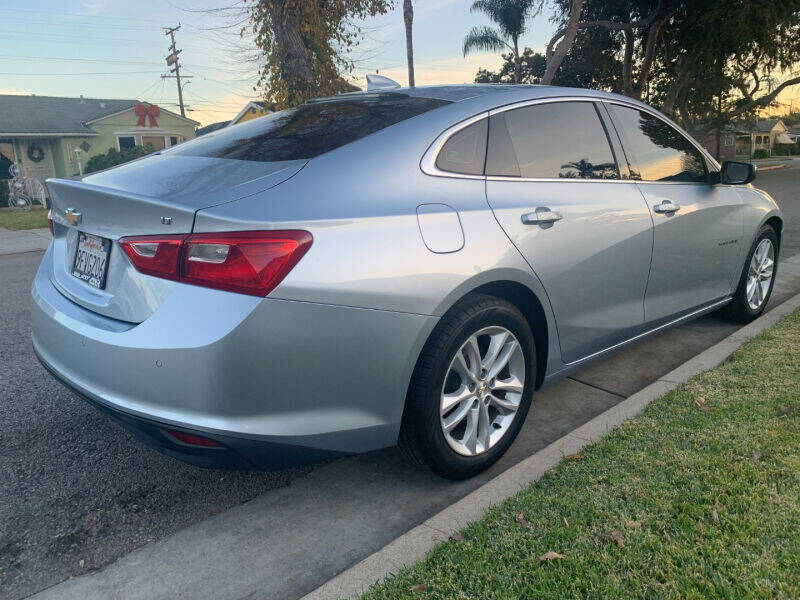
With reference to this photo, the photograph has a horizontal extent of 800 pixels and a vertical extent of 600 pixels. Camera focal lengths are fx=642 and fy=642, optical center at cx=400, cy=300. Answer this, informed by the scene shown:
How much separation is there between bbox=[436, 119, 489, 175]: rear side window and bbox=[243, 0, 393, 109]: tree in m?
12.1

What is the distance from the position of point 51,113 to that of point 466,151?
3707 cm

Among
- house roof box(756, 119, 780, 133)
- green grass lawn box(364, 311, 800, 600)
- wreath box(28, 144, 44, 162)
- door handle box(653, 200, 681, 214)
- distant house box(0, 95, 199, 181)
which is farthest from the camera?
house roof box(756, 119, 780, 133)

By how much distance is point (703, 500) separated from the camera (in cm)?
239

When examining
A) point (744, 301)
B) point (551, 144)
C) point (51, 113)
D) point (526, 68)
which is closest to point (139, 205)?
point (551, 144)

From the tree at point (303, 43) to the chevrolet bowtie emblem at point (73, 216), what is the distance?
40.0ft

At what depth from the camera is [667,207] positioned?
12.1 feet

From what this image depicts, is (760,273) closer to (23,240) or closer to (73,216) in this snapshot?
(73,216)

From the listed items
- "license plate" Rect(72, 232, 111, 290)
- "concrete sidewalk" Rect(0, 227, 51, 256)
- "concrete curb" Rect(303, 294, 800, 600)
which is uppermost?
"license plate" Rect(72, 232, 111, 290)

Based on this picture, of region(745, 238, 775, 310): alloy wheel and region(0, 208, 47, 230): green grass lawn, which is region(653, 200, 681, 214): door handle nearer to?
region(745, 238, 775, 310): alloy wheel

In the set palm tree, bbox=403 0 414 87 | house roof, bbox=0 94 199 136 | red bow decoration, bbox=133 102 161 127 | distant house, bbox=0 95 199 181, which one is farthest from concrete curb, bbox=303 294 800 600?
red bow decoration, bbox=133 102 161 127

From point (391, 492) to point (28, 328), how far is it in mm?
3987

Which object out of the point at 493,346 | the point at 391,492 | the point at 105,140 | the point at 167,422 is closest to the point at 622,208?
the point at 493,346

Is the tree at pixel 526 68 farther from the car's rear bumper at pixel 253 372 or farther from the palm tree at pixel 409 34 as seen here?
the car's rear bumper at pixel 253 372

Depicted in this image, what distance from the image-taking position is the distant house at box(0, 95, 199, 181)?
31391 mm
